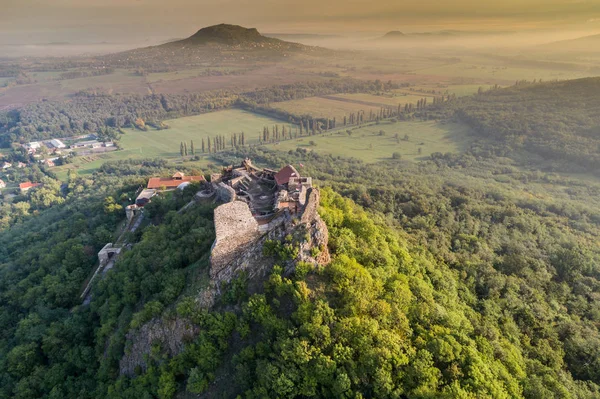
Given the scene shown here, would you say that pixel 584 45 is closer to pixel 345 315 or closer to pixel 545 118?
pixel 545 118

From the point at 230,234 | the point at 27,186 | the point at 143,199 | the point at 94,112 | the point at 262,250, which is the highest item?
the point at 230,234

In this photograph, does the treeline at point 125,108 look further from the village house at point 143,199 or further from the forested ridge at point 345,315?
the forested ridge at point 345,315

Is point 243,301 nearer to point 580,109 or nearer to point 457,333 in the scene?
point 457,333

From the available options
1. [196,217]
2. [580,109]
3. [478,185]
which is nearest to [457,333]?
[196,217]

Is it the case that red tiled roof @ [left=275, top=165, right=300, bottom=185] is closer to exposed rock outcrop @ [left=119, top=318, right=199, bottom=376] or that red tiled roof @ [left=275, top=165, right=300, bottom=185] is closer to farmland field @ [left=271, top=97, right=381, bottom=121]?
exposed rock outcrop @ [left=119, top=318, right=199, bottom=376]

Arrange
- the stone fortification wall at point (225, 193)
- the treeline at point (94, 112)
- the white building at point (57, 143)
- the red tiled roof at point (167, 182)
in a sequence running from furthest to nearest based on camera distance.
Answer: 1. the treeline at point (94, 112)
2. the white building at point (57, 143)
3. the red tiled roof at point (167, 182)
4. the stone fortification wall at point (225, 193)

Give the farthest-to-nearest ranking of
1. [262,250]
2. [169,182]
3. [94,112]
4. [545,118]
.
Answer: [94,112] → [545,118] → [169,182] → [262,250]

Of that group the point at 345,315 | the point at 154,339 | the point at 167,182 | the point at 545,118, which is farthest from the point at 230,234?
the point at 545,118

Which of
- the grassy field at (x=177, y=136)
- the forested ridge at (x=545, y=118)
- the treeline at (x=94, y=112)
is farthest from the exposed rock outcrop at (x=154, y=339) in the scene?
the treeline at (x=94, y=112)
